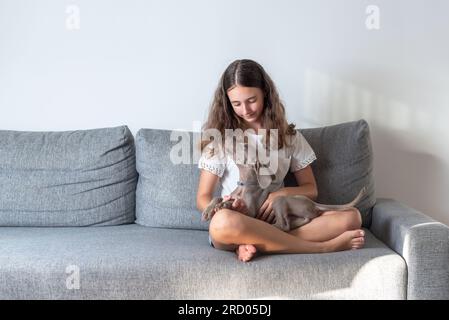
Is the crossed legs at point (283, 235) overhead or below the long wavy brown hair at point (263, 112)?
below

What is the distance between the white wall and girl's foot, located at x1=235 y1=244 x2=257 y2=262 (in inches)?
37.0

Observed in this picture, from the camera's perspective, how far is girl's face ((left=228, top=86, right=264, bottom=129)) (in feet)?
6.01

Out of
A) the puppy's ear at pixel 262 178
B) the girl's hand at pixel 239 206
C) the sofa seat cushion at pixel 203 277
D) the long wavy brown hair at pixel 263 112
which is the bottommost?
the sofa seat cushion at pixel 203 277

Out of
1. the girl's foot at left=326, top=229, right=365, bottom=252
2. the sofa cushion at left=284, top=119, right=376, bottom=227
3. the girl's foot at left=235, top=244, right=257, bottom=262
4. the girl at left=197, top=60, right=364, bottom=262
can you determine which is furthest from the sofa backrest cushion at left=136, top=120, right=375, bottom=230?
the girl's foot at left=235, top=244, right=257, bottom=262

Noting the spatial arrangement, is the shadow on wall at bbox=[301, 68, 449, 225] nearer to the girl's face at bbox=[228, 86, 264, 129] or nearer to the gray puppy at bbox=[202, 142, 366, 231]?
the girl's face at bbox=[228, 86, 264, 129]

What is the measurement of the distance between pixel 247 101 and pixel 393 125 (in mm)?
849

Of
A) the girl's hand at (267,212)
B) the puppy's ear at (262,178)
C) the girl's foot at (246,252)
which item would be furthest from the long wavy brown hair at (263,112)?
the girl's foot at (246,252)

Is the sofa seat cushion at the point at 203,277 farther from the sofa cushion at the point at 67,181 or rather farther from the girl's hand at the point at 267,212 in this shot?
the sofa cushion at the point at 67,181

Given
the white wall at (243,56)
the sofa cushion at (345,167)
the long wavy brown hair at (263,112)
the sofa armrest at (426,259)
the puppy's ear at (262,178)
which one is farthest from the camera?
the white wall at (243,56)

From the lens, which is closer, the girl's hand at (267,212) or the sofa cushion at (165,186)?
the girl's hand at (267,212)

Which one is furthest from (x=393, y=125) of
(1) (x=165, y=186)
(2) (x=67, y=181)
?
(2) (x=67, y=181)

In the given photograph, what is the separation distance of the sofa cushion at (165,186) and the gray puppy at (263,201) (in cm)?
29

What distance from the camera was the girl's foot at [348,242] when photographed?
1606mm
